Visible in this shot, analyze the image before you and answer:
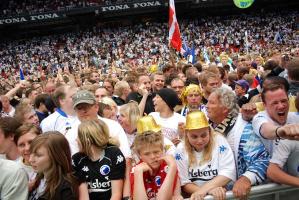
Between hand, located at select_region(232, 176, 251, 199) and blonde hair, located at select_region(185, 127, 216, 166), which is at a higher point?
blonde hair, located at select_region(185, 127, 216, 166)

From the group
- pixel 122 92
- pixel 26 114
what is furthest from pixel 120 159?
pixel 122 92

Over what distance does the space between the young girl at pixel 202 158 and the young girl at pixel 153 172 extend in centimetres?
15

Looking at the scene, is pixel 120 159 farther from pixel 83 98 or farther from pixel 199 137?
→ pixel 83 98

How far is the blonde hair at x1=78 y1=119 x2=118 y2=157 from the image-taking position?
9.86ft

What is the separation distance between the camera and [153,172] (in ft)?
9.74

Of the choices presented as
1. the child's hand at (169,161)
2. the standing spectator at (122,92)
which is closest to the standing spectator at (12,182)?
the child's hand at (169,161)

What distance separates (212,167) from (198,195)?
352 mm

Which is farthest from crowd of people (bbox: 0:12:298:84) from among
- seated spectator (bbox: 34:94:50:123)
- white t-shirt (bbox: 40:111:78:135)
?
white t-shirt (bbox: 40:111:78:135)

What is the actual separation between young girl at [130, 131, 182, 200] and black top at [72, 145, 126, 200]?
0.15m

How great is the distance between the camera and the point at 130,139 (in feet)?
14.4

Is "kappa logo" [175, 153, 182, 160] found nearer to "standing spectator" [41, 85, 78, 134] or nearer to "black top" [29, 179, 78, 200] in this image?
"black top" [29, 179, 78, 200]

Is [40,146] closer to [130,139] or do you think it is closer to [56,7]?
[130,139]

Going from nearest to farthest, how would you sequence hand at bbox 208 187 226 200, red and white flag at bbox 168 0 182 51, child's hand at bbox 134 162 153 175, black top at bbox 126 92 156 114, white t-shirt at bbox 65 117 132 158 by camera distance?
hand at bbox 208 187 226 200, child's hand at bbox 134 162 153 175, white t-shirt at bbox 65 117 132 158, black top at bbox 126 92 156 114, red and white flag at bbox 168 0 182 51

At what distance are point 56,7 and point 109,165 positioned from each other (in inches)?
1360
